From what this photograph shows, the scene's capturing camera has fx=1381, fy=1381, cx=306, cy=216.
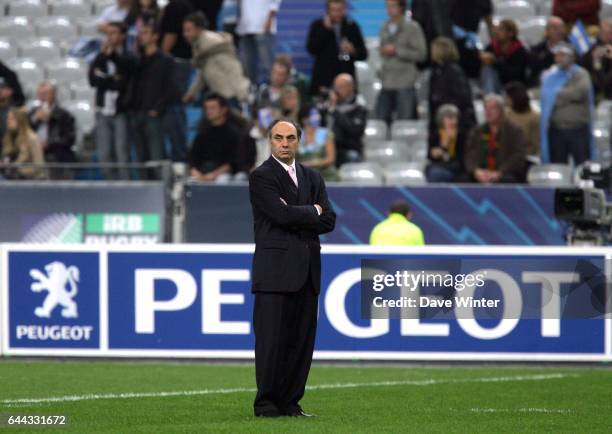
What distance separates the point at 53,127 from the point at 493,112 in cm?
561

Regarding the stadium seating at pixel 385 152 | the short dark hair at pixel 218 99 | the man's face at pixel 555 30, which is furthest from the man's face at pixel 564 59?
the short dark hair at pixel 218 99

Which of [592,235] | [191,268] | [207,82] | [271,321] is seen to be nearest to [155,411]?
[271,321]

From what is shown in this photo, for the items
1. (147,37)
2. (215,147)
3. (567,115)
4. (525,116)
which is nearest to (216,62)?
(147,37)

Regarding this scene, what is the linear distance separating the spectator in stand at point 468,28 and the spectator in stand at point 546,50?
68 centimetres

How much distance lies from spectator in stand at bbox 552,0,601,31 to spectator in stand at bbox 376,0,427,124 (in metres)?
2.05

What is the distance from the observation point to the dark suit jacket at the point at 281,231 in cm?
826

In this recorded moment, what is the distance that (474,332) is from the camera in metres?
13.6

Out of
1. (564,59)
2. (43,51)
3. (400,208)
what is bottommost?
(400,208)

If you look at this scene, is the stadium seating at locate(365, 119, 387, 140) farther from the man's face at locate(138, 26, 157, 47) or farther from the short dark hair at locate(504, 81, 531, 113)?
the man's face at locate(138, 26, 157, 47)

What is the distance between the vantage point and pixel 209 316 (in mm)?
13711

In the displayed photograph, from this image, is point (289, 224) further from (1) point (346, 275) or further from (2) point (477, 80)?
(2) point (477, 80)

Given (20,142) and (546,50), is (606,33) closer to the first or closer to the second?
(546,50)

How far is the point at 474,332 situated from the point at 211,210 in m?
3.84

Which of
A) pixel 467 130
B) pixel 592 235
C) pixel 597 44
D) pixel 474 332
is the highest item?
pixel 597 44
